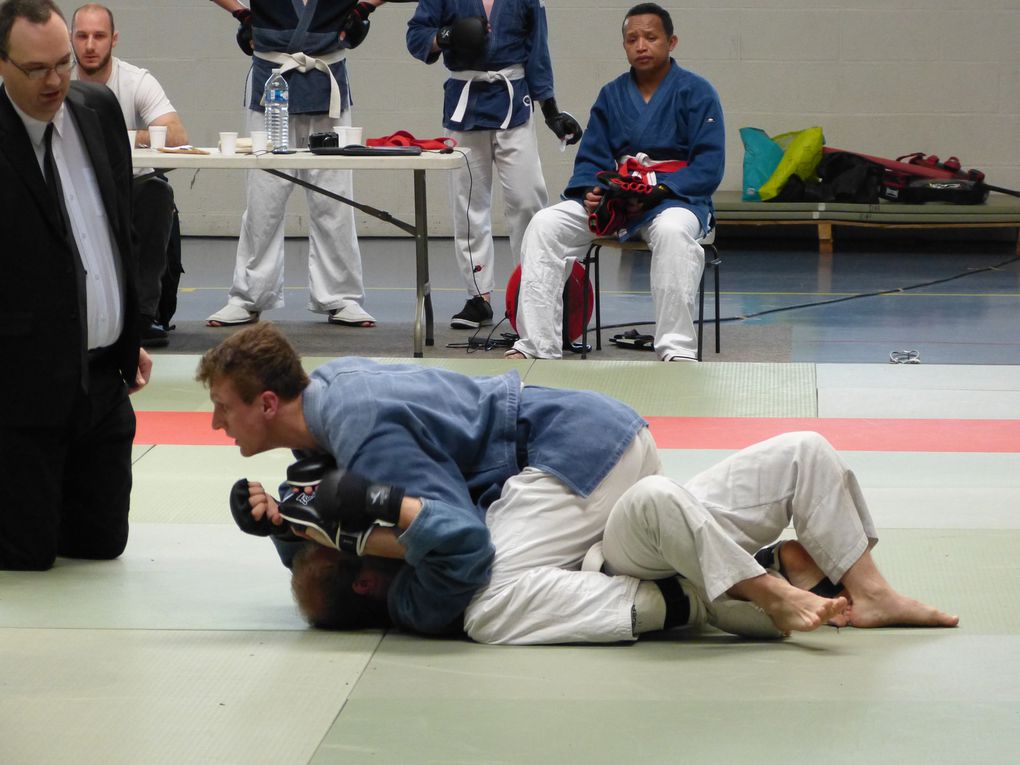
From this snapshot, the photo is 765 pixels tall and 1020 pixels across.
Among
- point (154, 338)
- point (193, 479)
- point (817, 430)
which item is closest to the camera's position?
point (193, 479)

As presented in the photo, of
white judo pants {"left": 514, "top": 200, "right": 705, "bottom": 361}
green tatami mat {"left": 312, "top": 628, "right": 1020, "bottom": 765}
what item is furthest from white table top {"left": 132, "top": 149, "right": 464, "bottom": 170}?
green tatami mat {"left": 312, "top": 628, "right": 1020, "bottom": 765}

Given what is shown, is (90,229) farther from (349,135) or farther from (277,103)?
(277,103)

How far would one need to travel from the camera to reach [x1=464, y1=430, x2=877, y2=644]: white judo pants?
2.78m

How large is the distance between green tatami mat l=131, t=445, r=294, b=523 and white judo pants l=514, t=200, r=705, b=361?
6.43 ft

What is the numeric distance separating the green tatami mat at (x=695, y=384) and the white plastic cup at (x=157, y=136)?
6.81 ft

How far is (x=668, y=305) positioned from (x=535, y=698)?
12.6 ft

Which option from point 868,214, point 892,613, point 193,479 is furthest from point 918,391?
point 868,214

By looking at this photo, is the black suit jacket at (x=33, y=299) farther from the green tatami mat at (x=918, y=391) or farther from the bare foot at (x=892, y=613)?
the green tatami mat at (x=918, y=391)

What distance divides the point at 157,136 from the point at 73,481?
10.3ft

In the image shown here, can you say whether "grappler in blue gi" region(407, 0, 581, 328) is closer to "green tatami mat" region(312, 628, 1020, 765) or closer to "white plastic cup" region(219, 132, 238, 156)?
"white plastic cup" region(219, 132, 238, 156)

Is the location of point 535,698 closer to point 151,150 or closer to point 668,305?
point 668,305

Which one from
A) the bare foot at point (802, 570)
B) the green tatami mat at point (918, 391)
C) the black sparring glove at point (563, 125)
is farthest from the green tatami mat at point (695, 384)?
the bare foot at point (802, 570)

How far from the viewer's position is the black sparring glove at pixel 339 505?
2.67 metres

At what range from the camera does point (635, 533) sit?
2811 millimetres
